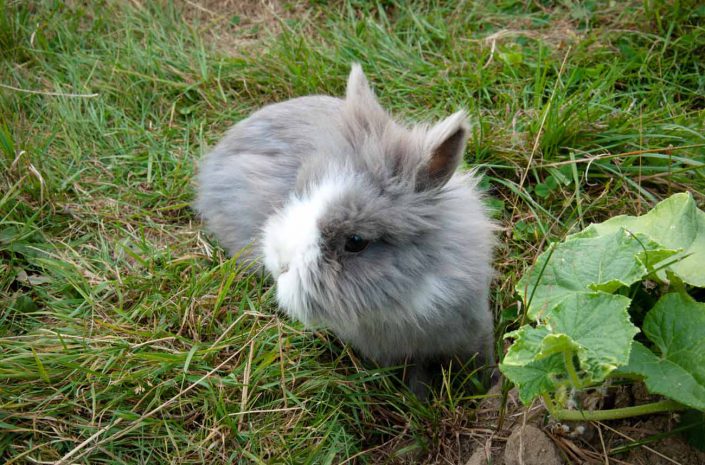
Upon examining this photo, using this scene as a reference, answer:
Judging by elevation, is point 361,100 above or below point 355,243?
above

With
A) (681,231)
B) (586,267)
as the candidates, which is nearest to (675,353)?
(586,267)

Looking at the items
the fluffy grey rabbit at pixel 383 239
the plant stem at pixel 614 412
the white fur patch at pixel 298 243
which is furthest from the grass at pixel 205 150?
the plant stem at pixel 614 412

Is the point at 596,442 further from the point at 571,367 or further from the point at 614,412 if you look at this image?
the point at 571,367

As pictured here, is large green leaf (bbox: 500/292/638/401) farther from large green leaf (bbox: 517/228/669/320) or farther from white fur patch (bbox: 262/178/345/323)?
white fur patch (bbox: 262/178/345/323)

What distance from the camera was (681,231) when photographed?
214 centimetres

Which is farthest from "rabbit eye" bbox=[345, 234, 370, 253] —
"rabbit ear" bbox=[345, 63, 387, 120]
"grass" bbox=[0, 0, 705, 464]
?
"grass" bbox=[0, 0, 705, 464]

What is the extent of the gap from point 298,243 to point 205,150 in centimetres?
172

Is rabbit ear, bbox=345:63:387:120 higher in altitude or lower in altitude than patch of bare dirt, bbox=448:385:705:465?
higher

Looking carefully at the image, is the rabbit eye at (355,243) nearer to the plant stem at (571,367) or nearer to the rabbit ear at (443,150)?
the rabbit ear at (443,150)

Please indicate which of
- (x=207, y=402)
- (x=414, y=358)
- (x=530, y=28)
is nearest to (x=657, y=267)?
(x=414, y=358)

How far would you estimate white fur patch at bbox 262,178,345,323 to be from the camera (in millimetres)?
2162

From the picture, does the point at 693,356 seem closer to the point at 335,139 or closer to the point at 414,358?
the point at 414,358

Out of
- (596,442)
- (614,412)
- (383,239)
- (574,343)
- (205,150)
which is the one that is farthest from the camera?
(205,150)

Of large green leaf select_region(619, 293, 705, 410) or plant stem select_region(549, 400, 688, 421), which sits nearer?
large green leaf select_region(619, 293, 705, 410)
